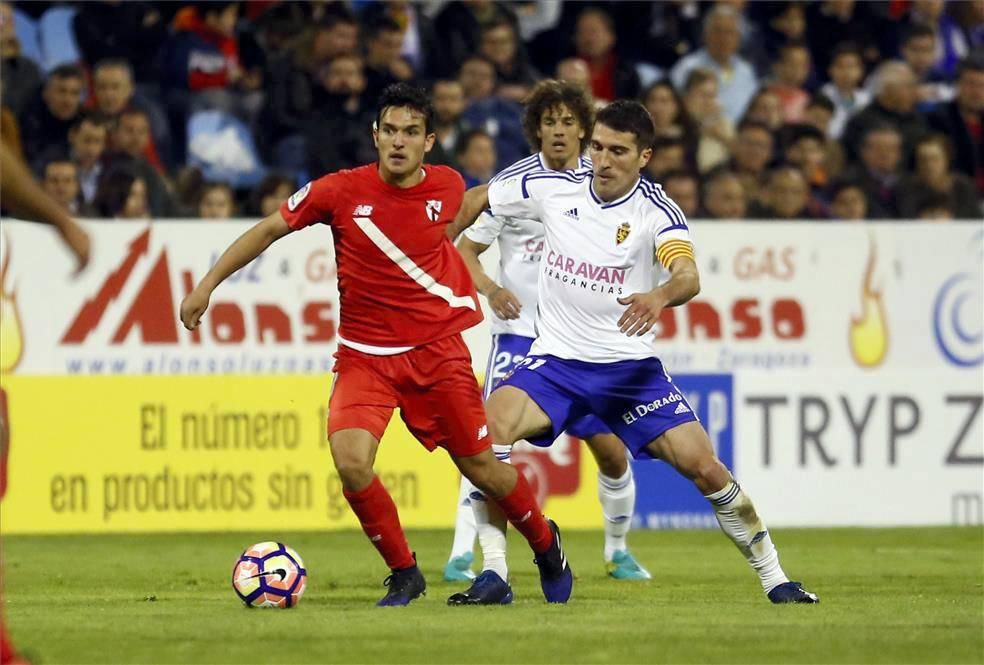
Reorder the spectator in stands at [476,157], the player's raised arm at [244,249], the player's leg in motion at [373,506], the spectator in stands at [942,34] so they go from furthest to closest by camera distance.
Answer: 1. the spectator in stands at [942,34]
2. the spectator in stands at [476,157]
3. the player's leg in motion at [373,506]
4. the player's raised arm at [244,249]

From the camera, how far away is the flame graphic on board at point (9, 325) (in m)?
14.7

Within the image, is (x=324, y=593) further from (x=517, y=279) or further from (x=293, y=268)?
(x=293, y=268)

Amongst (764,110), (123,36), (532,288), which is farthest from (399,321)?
(764,110)

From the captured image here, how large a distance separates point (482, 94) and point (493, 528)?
26.6ft

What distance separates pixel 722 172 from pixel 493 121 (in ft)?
6.68

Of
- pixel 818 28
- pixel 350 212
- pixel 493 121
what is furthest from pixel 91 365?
pixel 818 28

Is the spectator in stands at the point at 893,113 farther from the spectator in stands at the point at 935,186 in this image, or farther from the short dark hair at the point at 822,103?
the spectator in stands at the point at 935,186

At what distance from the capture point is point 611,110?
9.38 m

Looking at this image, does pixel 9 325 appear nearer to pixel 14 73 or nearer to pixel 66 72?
pixel 66 72

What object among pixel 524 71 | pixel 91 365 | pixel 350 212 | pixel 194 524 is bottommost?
pixel 194 524

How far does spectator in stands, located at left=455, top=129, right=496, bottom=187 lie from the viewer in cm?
1587

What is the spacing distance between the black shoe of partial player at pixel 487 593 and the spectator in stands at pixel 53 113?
7.75 meters

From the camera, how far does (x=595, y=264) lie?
9508mm

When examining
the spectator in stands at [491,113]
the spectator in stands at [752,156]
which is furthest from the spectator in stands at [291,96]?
the spectator in stands at [752,156]
